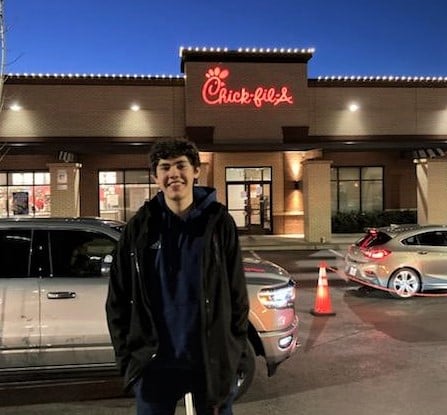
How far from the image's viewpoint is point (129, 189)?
2573 cm

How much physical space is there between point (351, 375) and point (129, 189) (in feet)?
66.3

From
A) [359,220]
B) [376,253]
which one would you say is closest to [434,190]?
[359,220]

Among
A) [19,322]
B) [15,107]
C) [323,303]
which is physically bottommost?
[323,303]

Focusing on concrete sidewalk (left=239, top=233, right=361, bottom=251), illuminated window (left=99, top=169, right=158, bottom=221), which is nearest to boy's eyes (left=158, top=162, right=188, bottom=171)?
concrete sidewalk (left=239, top=233, right=361, bottom=251)

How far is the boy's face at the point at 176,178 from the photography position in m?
2.98

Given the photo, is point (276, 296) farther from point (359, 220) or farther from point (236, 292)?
point (359, 220)

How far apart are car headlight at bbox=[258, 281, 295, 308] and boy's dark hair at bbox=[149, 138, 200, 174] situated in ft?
8.89

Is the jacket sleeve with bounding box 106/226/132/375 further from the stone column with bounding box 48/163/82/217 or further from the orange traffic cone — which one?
the stone column with bounding box 48/163/82/217

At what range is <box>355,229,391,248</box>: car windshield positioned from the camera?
11859mm

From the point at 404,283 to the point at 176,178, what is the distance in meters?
9.43

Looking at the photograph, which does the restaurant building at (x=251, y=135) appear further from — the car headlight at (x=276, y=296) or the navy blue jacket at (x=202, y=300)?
the navy blue jacket at (x=202, y=300)

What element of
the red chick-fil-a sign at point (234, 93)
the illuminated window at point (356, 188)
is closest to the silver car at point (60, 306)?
the red chick-fil-a sign at point (234, 93)

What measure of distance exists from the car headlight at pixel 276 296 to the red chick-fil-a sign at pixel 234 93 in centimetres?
1983

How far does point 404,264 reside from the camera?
1157cm
